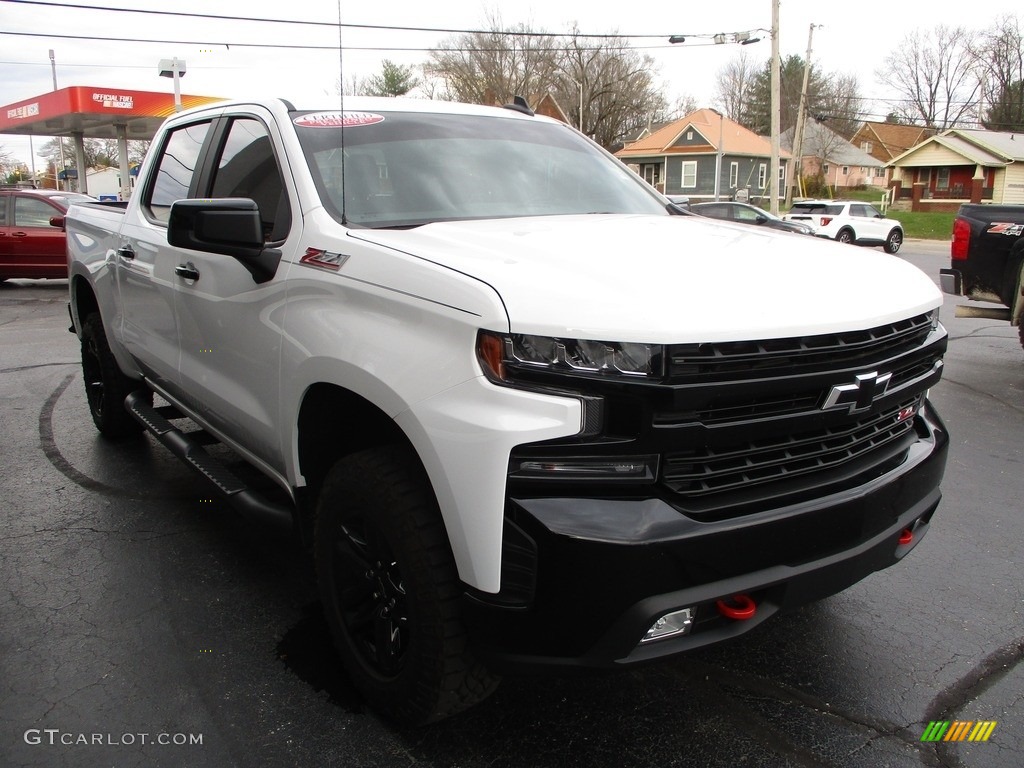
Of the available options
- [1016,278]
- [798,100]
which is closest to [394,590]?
[1016,278]

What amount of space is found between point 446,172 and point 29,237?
48.2ft

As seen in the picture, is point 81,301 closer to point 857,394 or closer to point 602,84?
point 857,394

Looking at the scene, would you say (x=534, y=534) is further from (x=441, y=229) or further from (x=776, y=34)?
(x=776, y=34)

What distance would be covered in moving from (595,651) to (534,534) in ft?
1.09

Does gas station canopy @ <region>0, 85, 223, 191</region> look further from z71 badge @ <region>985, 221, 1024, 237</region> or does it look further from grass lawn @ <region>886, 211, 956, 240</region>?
grass lawn @ <region>886, 211, 956, 240</region>

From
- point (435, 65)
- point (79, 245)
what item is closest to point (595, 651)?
point (79, 245)

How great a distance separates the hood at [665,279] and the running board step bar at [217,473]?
1.15 meters

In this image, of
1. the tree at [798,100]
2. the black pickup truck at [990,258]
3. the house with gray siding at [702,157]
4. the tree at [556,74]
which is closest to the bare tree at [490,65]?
the tree at [556,74]

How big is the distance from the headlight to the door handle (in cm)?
193

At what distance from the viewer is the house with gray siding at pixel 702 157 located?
188 ft

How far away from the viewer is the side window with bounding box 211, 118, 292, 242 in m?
3.06

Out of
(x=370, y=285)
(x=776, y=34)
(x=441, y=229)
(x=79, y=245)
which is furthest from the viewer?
(x=776, y=34)

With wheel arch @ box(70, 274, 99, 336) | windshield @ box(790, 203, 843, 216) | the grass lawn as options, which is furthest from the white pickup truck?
the grass lawn

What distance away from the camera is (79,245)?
5.34 m
